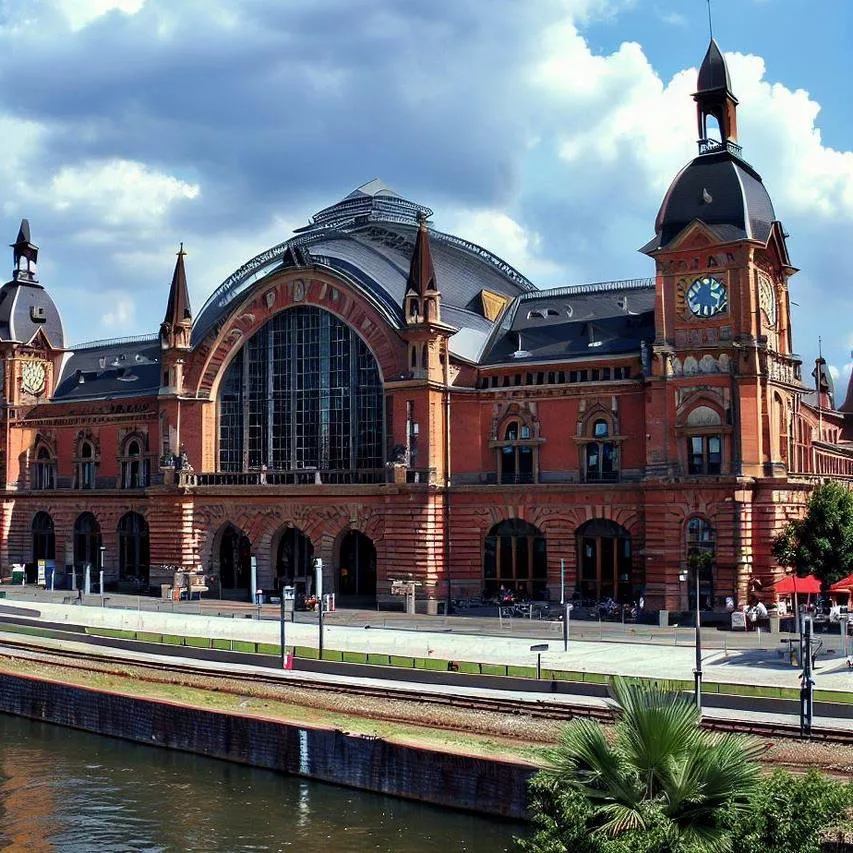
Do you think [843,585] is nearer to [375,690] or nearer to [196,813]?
[375,690]

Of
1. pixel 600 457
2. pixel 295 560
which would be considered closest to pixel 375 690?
pixel 600 457

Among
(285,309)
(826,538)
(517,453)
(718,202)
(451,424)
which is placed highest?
(718,202)

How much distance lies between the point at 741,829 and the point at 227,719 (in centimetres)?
2404

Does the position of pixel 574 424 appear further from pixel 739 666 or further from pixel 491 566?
pixel 739 666

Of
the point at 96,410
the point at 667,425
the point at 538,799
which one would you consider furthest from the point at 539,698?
the point at 96,410

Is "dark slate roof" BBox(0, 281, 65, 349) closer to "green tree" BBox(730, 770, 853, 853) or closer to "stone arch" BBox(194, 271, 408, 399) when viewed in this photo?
"stone arch" BBox(194, 271, 408, 399)

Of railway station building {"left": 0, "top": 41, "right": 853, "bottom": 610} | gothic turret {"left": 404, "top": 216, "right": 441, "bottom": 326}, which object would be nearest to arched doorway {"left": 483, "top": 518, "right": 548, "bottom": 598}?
railway station building {"left": 0, "top": 41, "right": 853, "bottom": 610}

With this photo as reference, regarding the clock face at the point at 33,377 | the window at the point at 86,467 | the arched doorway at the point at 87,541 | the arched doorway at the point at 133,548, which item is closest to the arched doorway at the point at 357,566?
the arched doorway at the point at 133,548

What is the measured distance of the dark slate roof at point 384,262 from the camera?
232 ft

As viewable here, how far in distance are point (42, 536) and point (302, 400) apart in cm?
2871

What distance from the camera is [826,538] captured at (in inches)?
2124

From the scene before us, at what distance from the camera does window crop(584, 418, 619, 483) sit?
63500mm

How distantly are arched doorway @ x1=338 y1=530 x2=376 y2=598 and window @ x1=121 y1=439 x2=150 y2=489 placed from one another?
18.5m

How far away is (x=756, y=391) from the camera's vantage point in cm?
5819
